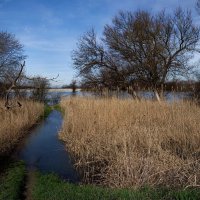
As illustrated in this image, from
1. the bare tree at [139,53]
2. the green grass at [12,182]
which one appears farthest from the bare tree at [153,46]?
the green grass at [12,182]

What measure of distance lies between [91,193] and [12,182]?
215cm

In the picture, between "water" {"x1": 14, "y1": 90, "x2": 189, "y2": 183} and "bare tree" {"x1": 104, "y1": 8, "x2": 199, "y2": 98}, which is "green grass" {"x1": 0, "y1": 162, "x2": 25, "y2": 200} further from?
"bare tree" {"x1": 104, "y1": 8, "x2": 199, "y2": 98}

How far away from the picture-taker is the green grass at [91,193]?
15.4 feet

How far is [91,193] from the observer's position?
219 inches

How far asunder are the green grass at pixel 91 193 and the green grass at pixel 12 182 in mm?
308

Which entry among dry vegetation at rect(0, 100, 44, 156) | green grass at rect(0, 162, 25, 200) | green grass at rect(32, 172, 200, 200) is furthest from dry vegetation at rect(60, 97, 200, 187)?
dry vegetation at rect(0, 100, 44, 156)

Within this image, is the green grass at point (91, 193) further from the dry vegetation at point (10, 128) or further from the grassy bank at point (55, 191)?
the dry vegetation at point (10, 128)

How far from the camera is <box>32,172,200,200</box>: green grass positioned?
4.70 meters

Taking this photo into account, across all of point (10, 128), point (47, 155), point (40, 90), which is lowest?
point (47, 155)

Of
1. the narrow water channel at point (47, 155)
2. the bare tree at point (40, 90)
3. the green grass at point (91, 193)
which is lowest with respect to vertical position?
the narrow water channel at point (47, 155)

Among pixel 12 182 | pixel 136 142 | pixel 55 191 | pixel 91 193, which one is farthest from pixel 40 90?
pixel 91 193

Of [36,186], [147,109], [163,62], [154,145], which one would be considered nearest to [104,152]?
[154,145]

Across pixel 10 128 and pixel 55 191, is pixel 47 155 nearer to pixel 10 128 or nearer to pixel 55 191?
pixel 10 128

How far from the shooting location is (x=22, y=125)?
45.9 ft
